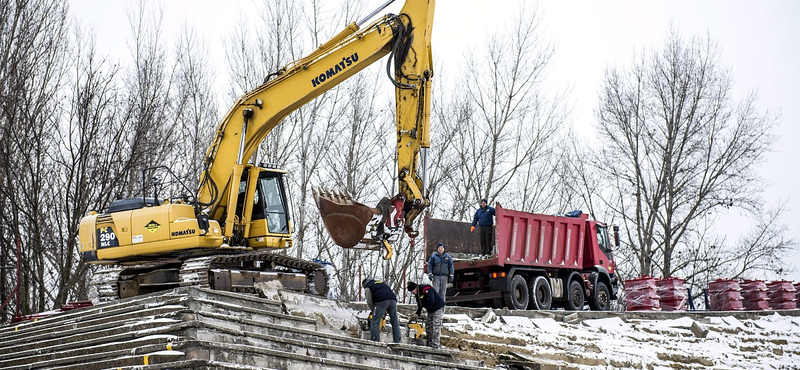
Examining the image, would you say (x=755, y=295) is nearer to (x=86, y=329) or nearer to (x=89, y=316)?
(x=89, y=316)

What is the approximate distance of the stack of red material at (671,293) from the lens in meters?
23.7

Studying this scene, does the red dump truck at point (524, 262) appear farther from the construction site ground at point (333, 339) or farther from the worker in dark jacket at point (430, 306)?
the worker in dark jacket at point (430, 306)

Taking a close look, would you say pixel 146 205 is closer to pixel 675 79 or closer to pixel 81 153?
pixel 81 153

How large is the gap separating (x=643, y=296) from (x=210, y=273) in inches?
555

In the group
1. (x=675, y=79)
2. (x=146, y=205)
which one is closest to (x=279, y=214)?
(x=146, y=205)

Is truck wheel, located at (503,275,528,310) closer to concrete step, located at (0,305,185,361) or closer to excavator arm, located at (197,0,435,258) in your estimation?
excavator arm, located at (197,0,435,258)

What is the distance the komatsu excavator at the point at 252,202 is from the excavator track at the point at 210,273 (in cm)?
2

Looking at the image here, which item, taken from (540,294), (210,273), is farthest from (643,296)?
(210,273)

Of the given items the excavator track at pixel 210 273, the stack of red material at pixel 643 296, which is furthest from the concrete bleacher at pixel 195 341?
the stack of red material at pixel 643 296

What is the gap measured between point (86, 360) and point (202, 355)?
5.80 ft

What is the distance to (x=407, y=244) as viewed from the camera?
3241 centimetres

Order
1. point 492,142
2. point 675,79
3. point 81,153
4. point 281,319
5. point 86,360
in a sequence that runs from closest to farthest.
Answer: point 86,360
point 281,319
point 81,153
point 492,142
point 675,79

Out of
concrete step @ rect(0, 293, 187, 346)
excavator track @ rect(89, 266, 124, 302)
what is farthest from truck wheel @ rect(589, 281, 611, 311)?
concrete step @ rect(0, 293, 187, 346)

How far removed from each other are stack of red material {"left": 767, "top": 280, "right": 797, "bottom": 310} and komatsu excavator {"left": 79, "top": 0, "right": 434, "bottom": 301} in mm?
17442
